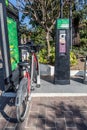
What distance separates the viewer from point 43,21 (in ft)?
28.6

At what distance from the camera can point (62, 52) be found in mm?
5461

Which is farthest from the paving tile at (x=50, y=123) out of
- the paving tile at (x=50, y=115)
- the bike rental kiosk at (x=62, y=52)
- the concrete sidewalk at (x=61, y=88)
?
the bike rental kiosk at (x=62, y=52)

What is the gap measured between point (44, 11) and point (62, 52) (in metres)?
3.52

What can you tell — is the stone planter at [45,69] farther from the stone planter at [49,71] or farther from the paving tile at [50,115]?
the paving tile at [50,115]

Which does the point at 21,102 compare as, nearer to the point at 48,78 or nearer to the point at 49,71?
the point at 48,78

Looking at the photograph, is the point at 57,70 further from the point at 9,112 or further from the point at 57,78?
the point at 9,112

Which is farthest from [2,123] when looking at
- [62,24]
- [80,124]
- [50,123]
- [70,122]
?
[62,24]

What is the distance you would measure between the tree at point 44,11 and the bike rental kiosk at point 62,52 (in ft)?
9.18

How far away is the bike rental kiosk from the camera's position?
17.5 feet

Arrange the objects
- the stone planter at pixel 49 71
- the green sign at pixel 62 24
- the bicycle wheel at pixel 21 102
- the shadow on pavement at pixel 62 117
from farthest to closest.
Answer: the stone planter at pixel 49 71, the green sign at pixel 62 24, the shadow on pavement at pixel 62 117, the bicycle wheel at pixel 21 102

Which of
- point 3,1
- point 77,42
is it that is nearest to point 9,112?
point 3,1

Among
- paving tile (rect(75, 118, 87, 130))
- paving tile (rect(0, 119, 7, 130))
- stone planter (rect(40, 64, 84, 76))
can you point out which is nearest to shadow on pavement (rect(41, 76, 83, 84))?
stone planter (rect(40, 64, 84, 76))

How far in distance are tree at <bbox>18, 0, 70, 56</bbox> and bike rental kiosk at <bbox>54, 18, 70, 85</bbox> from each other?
280 centimetres

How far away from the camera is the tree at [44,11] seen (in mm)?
8477
